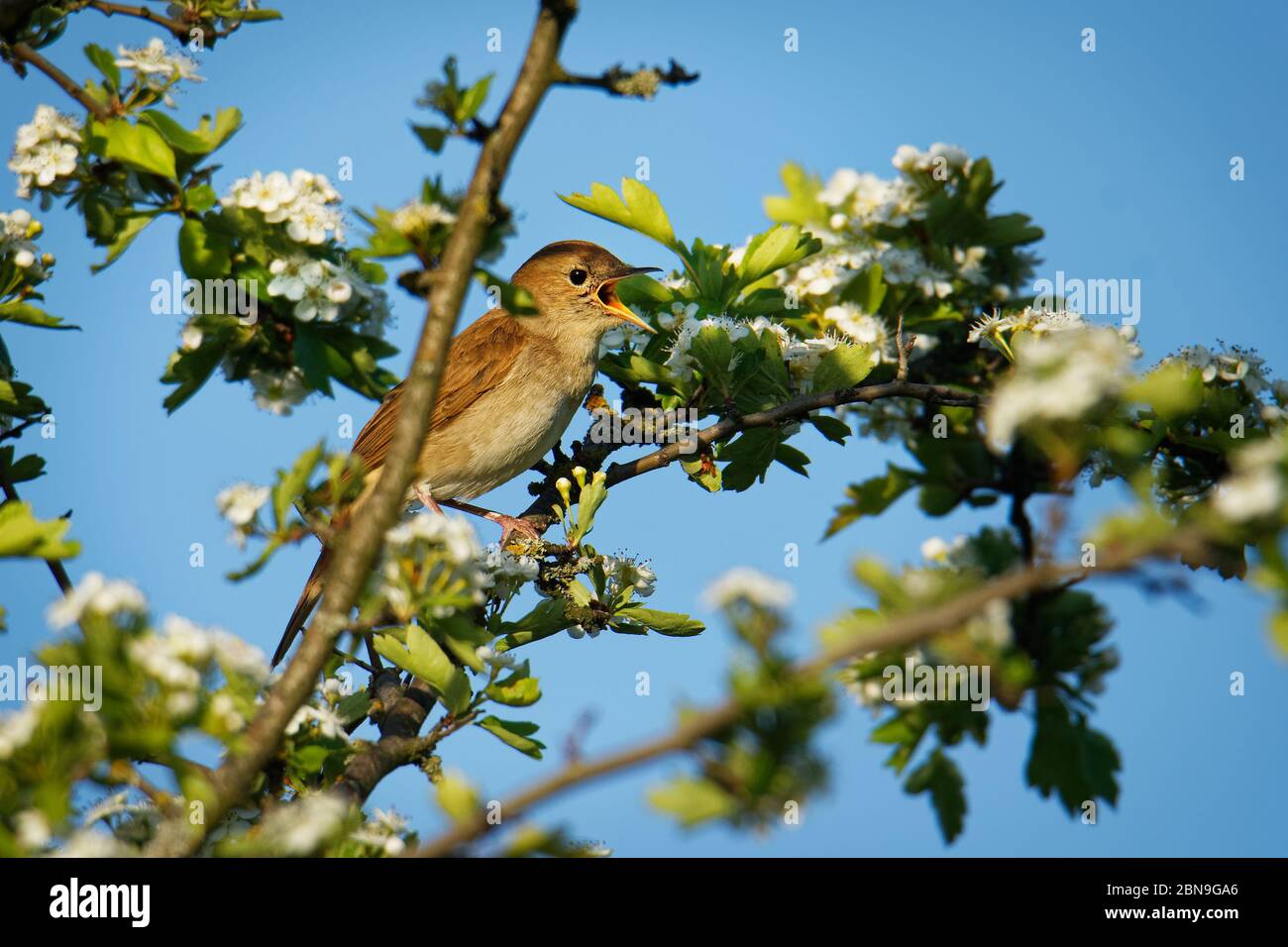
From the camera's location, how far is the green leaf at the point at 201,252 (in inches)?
151

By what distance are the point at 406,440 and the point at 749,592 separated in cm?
79

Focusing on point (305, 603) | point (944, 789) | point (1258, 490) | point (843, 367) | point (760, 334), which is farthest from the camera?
point (305, 603)

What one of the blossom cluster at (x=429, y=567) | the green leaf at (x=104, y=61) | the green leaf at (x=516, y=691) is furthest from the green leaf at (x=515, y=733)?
the green leaf at (x=104, y=61)

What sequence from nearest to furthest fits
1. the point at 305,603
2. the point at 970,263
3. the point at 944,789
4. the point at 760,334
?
the point at 944,789
the point at 760,334
the point at 970,263
the point at 305,603

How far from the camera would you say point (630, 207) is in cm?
496

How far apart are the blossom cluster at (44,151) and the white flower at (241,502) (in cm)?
171

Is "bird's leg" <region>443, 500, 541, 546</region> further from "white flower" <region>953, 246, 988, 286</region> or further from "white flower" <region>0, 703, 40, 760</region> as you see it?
"white flower" <region>0, 703, 40, 760</region>

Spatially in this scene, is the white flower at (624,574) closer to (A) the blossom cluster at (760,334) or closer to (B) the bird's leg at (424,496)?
(A) the blossom cluster at (760,334)

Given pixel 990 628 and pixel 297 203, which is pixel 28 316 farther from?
pixel 990 628

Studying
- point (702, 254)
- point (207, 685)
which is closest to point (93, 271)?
point (207, 685)

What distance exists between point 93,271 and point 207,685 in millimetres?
2037

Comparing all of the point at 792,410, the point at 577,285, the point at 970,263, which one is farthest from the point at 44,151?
the point at 577,285

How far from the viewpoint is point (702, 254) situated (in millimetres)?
5059
